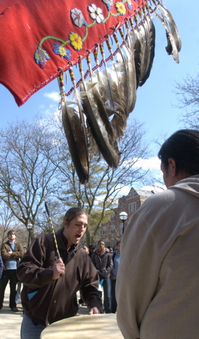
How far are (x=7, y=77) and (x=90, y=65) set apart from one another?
1.76 ft

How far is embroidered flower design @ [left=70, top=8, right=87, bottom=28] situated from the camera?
5.60ft

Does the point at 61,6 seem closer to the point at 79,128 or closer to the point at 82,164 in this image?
the point at 79,128

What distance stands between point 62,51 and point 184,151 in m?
0.86

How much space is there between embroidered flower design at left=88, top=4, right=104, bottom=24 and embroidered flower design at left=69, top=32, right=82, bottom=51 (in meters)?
0.19

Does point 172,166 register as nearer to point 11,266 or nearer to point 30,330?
point 30,330

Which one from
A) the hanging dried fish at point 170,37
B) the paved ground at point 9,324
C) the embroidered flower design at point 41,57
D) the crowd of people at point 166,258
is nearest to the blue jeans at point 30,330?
the crowd of people at point 166,258

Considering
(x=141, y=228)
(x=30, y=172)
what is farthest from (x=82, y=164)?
(x=30, y=172)

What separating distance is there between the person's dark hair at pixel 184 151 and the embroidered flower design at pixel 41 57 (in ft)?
2.54

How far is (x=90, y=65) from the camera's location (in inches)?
70.6

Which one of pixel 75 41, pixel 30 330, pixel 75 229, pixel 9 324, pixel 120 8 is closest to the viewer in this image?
pixel 75 41

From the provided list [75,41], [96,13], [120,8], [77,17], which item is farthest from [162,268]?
[120,8]

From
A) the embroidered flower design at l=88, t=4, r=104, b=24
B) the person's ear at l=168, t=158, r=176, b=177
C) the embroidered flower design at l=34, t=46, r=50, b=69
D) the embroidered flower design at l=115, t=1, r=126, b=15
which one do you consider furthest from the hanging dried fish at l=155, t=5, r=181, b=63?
the person's ear at l=168, t=158, r=176, b=177

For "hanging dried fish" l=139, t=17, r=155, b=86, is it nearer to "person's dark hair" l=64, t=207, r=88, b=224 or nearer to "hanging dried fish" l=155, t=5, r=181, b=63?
"hanging dried fish" l=155, t=5, r=181, b=63

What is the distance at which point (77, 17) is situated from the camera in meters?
1.73
